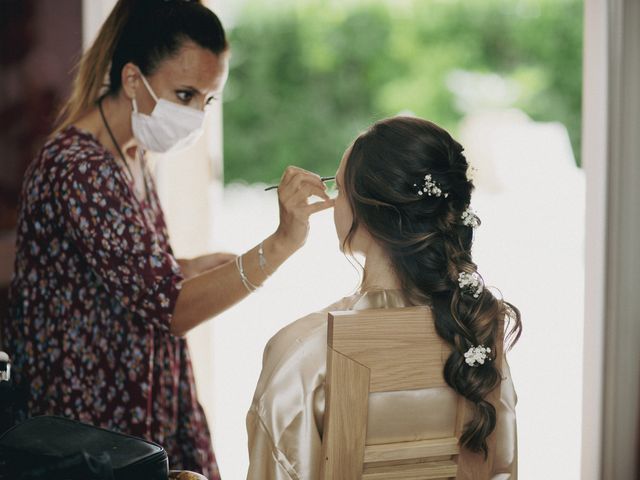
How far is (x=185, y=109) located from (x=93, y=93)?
9.6 inches

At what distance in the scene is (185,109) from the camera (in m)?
1.72

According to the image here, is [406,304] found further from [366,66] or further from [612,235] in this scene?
[366,66]

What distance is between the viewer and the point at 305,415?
127 centimetres

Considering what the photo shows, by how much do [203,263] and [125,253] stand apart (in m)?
0.43

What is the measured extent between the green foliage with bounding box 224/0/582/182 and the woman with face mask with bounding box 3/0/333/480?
7726mm

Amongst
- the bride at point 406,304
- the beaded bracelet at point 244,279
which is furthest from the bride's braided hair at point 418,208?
the beaded bracelet at point 244,279

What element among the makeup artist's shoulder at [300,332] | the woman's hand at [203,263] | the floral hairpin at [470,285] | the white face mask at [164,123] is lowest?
the makeup artist's shoulder at [300,332]

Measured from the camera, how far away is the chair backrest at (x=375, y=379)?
3.78 feet

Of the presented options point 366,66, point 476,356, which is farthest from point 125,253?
point 366,66

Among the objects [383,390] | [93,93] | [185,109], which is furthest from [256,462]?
[93,93]

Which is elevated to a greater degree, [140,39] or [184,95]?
[140,39]

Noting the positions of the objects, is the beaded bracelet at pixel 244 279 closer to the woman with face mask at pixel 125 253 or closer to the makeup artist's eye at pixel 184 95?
the woman with face mask at pixel 125 253

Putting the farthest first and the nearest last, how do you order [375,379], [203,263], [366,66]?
[366,66], [203,263], [375,379]

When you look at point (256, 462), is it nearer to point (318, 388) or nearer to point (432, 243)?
point (318, 388)
